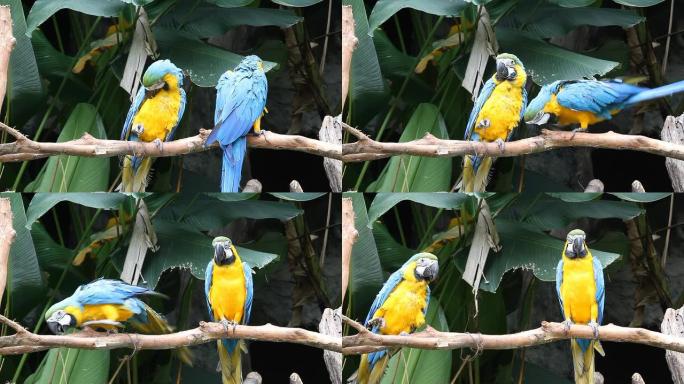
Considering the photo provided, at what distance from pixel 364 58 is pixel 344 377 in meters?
1.33

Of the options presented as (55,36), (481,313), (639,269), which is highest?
(55,36)

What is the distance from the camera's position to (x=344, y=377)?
3.95 m

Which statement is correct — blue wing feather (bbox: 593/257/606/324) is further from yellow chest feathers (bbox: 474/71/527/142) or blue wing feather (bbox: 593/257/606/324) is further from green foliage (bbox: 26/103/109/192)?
green foliage (bbox: 26/103/109/192)

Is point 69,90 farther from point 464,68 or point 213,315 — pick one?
point 464,68

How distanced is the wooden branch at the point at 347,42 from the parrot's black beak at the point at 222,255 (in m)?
0.80

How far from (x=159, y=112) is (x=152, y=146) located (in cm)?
14

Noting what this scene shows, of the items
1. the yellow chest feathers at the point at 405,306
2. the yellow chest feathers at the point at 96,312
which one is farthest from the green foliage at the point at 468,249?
the yellow chest feathers at the point at 96,312

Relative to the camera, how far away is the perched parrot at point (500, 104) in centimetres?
371

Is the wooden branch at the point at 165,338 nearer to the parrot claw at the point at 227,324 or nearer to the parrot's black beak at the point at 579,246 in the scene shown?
the parrot claw at the point at 227,324

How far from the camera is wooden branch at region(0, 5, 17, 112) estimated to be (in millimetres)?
3963

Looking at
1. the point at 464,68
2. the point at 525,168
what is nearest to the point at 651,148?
the point at 525,168

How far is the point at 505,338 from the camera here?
3650mm

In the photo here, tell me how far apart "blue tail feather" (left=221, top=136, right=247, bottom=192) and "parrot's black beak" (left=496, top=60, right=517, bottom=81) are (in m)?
1.03

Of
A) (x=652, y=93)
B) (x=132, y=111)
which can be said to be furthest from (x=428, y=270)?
(x=132, y=111)
